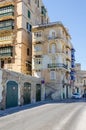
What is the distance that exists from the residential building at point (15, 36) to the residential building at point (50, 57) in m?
1.92

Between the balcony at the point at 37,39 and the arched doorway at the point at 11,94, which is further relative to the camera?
the balcony at the point at 37,39

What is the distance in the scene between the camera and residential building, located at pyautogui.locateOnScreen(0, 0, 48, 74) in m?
47.1

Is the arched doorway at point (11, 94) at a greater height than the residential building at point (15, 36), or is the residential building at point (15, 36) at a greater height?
the residential building at point (15, 36)

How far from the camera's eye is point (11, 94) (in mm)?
29062

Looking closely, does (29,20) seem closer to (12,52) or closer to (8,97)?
(12,52)

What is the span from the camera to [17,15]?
4856cm

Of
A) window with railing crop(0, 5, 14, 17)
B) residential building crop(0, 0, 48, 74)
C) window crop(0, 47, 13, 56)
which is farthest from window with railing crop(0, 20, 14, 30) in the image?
window crop(0, 47, 13, 56)

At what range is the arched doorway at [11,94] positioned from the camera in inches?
1102

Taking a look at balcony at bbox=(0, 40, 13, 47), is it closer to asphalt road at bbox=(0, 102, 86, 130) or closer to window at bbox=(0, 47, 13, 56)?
window at bbox=(0, 47, 13, 56)

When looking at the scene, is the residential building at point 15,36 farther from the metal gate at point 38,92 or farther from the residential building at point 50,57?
the metal gate at point 38,92

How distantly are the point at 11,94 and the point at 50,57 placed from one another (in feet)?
69.2

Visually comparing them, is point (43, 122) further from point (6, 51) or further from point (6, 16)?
point (6, 16)

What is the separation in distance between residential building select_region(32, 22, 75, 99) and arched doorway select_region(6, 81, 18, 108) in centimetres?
1809

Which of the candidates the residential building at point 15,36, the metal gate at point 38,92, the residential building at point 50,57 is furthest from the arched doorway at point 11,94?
the residential building at point 50,57
